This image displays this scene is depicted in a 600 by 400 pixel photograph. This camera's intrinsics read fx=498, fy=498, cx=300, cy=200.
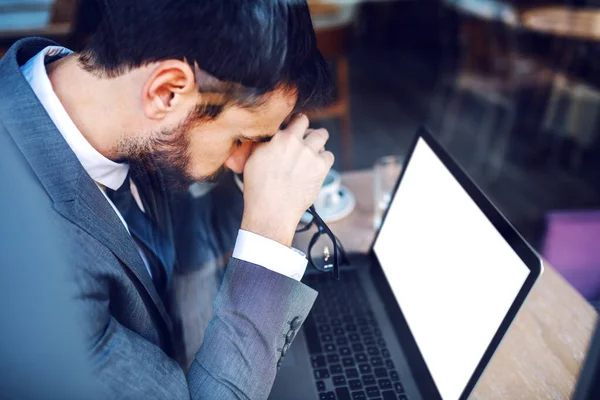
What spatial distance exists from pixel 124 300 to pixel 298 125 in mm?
397

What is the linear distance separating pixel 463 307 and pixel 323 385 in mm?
250

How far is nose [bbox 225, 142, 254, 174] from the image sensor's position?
0.84m

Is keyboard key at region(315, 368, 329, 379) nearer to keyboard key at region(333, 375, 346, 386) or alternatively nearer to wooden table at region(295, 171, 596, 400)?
keyboard key at region(333, 375, 346, 386)

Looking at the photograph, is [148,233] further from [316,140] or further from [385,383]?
[385,383]

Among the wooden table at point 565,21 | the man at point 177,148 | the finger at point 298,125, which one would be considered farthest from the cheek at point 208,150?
the wooden table at point 565,21

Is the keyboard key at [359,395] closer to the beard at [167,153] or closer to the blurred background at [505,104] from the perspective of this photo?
the beard at [167,153]

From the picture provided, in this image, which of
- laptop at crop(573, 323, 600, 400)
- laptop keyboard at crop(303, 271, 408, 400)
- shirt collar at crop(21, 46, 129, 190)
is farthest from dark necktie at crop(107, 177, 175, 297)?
laptop at crop(573, 323, 600, 400)

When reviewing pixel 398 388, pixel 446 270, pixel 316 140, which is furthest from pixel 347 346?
pixel 316 140

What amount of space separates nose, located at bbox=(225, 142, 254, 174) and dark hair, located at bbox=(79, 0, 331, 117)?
4.4 inches

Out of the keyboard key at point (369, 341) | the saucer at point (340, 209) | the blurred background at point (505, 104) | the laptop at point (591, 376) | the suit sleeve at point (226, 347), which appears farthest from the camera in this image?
the blurred background at point (505, 104)

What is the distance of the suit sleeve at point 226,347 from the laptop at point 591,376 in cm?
37

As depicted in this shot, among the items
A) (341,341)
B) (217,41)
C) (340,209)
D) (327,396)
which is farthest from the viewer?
(340,209)

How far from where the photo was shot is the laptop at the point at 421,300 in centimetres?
62

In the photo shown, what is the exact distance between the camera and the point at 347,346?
2.76 feet
